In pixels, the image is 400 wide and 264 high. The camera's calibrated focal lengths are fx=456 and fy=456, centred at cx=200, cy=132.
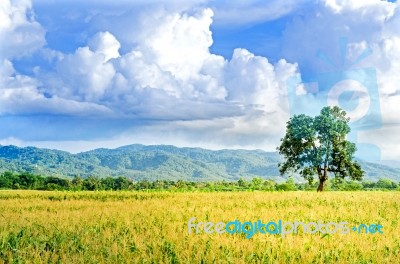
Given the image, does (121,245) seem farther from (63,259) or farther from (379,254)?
(379,254)

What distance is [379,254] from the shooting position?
11148 mm

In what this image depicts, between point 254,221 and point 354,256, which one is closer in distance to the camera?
point 354,256

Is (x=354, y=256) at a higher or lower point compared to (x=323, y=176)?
lower

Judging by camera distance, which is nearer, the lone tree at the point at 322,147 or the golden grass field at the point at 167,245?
the golden grass field at the point at 167,245

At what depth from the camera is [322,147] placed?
54812mm

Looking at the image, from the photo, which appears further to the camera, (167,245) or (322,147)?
(322,147)

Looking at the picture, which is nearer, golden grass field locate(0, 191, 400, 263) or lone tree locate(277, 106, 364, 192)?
golden grass field locate(0, 191, 400, 263)

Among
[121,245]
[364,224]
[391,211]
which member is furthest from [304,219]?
[121,245]

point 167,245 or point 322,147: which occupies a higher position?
point 322,147

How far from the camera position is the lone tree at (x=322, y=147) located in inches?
2142

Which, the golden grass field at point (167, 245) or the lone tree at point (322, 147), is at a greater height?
the lone tree at point (322, 147)

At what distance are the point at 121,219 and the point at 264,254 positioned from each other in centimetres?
832

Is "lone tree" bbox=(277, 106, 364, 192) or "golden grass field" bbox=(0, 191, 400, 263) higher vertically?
"lone tree" bbox=(277, 106, 364, 192)

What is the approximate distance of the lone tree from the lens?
178ft
